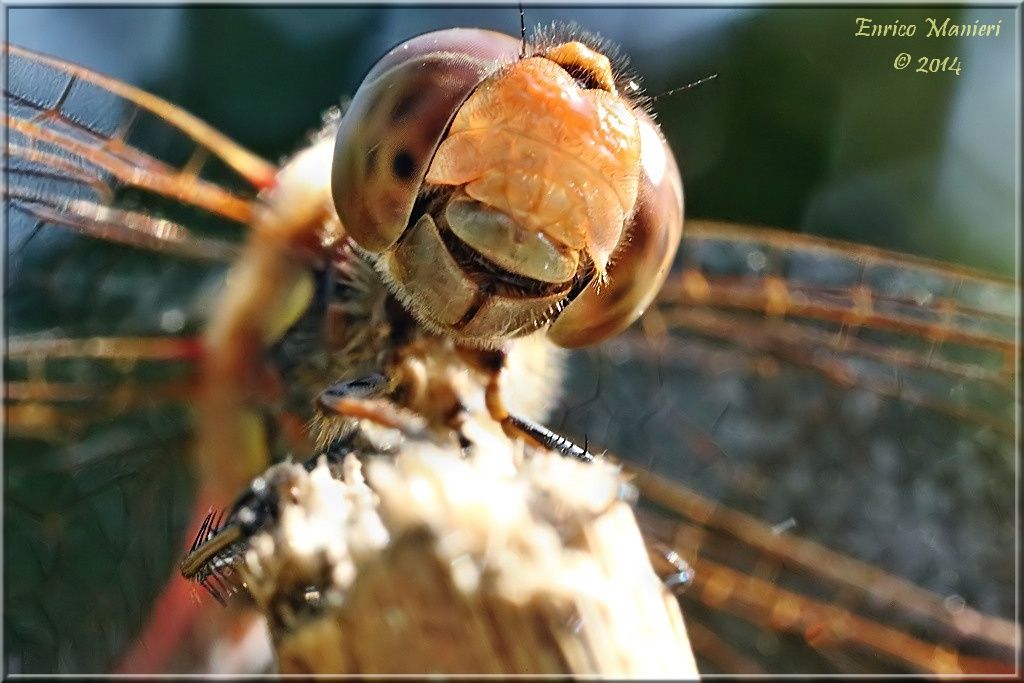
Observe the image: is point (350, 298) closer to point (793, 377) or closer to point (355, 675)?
point (355, 675)

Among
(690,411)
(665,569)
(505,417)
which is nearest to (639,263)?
(505,417)

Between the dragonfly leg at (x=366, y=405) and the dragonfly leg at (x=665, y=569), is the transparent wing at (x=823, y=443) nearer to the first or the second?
the dragonfly leg at (x=366, y=405)

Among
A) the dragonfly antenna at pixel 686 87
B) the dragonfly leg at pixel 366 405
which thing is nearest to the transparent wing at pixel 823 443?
the dragonfly antenna at pixel 686 87

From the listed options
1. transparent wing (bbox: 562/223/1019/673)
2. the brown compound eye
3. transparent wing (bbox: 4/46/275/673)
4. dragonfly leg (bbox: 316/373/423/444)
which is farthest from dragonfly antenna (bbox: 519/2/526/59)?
transparent wing (bbox: 562/223/1019/673)

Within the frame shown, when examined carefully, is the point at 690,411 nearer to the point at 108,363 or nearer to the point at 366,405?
the point at 108,363

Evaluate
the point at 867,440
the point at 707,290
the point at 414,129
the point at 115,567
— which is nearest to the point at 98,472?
the point at 115,567

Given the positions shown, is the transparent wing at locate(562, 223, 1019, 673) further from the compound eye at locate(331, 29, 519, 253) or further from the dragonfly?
the compound eye at locate(331, 29, 519, 253)

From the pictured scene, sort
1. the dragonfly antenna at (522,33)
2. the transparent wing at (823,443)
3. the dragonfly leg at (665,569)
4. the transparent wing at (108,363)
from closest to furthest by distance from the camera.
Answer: the dragonfly leg at (665,569) < the dragonfly antenna at (522,33) < the transparent wing at (108,363) < the transparent wing at (823,443)
